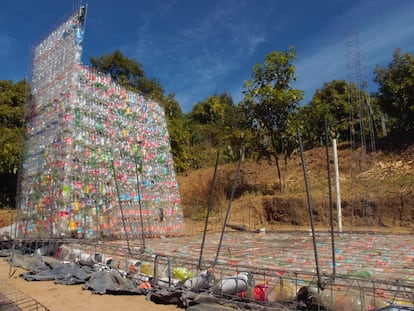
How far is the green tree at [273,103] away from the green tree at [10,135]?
7484mm

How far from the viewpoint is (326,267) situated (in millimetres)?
4945

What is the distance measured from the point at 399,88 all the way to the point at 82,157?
10.0 metres

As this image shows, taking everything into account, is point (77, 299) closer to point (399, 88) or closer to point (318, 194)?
point (318, 194)

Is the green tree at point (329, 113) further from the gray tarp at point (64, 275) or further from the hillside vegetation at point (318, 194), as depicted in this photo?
the gray tarp at point (64, 275)

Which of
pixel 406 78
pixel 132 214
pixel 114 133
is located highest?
pixel 406 78

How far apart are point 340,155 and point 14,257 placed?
12.4m

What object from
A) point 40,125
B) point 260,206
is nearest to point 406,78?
point 260,206

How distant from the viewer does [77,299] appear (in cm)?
422

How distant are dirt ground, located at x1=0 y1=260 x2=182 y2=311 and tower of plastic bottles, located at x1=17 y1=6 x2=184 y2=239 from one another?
8.28ft

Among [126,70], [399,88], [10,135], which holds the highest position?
[126,70]

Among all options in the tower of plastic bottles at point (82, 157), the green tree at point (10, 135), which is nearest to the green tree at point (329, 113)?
the tower of plastic bottles at point (82, 157)

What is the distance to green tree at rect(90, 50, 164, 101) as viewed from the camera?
699 inches

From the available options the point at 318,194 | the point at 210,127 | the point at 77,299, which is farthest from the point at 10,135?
the point at 210,127

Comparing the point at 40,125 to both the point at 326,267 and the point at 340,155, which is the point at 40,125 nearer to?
the point at 326,267
